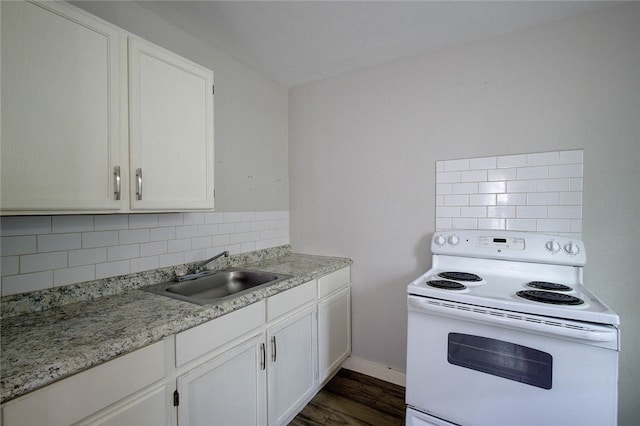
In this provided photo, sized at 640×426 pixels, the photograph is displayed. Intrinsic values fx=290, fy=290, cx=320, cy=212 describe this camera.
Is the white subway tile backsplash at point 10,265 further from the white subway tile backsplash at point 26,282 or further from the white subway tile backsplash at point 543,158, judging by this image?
the white subway tile backsplash at point 543,158

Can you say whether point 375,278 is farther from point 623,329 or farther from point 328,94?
point 328,94

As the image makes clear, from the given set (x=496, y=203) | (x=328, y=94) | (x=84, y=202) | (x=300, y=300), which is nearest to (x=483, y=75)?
(x=496, y=203)

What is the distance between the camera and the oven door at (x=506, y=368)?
43.3 inches

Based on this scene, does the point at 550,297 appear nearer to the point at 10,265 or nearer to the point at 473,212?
the point at 473,212

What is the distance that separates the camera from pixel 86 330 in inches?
38.6

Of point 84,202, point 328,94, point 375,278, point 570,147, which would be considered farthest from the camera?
point 328,94

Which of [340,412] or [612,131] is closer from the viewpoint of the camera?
[612,131]

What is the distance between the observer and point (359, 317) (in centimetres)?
233

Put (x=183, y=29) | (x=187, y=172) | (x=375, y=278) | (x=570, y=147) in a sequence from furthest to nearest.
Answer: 1. (x=375, y=278)
2. (x=183, y=29)
3. (x=570, y=147)
4. (x=187, y=172)

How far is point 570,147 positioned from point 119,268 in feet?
8.22

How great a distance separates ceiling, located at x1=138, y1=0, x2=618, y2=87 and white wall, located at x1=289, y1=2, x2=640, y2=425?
0.41 ft

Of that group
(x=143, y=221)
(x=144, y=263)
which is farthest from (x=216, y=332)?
(x=143, y=221)

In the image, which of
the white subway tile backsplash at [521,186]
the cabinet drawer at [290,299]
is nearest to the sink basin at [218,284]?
the cabinet drawer at [290,299]

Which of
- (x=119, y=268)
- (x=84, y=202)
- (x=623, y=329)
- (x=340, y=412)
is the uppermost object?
(x=84, y=202)
